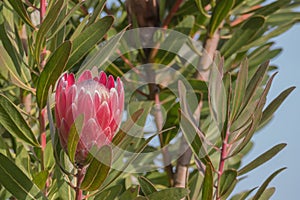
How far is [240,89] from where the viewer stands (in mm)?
949

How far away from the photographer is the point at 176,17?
132 cm

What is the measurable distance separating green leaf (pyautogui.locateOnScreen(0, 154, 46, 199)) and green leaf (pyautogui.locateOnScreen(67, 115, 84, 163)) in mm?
116

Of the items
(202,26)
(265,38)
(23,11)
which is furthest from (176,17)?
(23,11)

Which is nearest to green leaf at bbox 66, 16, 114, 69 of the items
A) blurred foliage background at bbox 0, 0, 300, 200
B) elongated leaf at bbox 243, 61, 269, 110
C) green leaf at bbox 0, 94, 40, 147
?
blurred foliage background at bbox 0, 0, 300, 200

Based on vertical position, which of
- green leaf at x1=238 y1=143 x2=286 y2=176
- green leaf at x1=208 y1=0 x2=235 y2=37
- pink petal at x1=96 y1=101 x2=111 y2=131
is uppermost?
green leaf at x1=208 y1=0 x2=235 y2=37

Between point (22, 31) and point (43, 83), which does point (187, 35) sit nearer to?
point (22, 31)

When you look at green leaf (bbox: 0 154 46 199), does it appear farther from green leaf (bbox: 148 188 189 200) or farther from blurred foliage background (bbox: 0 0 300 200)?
green leaf (bbox: 148 188 189 200)

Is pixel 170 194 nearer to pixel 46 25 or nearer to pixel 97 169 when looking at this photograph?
pixel 97 169

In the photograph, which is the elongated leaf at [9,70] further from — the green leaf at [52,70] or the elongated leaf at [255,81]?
the elongated leaf at [255,81]

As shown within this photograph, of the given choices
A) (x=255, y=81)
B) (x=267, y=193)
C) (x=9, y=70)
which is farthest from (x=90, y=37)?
(x=267, y=193)

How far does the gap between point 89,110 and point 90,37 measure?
20cm

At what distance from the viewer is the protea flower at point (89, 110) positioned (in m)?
0.75

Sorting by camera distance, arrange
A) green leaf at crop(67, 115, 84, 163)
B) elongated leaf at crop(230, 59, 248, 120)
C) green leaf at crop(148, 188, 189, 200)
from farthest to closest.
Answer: elongated leaf at crop(230, 59, 248, 120)
green leaf at crop(148, 188, 189, 200)
green leaf at crop(67, 115, 84, 163)

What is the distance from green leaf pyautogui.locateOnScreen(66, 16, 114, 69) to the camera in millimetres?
898
